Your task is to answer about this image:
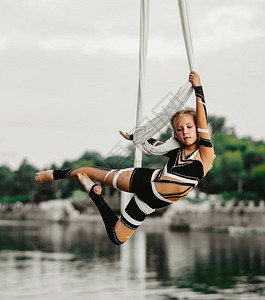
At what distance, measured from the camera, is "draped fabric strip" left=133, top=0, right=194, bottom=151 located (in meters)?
4.04

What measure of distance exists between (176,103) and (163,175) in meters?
0.52

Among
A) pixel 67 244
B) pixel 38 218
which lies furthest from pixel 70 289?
pixel 38 218

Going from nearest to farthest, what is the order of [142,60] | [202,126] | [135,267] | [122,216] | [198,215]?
[202,126] → [122,216] → [142,60] → [135,267] → [198,215]

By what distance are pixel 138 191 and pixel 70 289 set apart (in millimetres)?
38110

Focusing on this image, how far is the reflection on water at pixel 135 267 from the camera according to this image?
40375 millimetres

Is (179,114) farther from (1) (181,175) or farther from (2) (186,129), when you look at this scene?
(1) (181,175)

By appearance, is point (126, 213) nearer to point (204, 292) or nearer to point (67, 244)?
point (204, 292)

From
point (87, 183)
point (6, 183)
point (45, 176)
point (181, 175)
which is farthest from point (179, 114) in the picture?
point (6, 183)

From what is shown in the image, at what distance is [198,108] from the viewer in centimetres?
407

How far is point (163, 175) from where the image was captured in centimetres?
418

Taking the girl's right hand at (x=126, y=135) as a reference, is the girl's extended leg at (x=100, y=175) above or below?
below

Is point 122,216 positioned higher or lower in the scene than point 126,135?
lower

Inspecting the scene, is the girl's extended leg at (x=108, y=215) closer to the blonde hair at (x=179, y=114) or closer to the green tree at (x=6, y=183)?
the blonde hair at (x=179, y=114)

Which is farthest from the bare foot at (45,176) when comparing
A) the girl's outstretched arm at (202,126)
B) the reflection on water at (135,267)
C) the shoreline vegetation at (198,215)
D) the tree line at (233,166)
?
the shoreline vegetation at (198,215)
